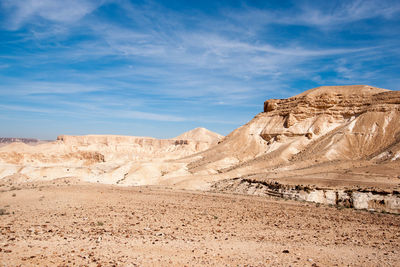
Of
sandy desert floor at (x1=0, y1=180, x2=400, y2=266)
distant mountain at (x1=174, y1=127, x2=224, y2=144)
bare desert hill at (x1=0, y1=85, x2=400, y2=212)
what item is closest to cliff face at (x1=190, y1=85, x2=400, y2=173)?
bare desert hill at (x1=0, y1=85, x2=400, y2=212)

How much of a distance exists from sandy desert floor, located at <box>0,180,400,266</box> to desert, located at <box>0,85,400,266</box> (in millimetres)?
39

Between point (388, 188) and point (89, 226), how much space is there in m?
18.8

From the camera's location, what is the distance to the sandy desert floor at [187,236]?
7715 mm

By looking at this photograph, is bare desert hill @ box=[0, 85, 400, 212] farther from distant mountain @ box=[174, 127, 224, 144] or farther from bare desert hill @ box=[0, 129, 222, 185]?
distant mountain @ box=[174, 127, 224, 144]

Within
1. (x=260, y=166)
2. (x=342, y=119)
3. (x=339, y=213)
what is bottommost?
(x=339, y=213)

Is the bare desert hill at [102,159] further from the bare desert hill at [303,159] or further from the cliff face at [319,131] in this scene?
the cliff face at [319,131]

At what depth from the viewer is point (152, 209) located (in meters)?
16.2

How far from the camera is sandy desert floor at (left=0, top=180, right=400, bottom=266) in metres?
7.71

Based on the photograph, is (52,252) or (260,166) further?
(260,166)

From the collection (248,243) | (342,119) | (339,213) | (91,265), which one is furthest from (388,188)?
(342,119)

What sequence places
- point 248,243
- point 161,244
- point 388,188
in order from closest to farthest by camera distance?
point 161,244 < point 248,243 < point 388,188

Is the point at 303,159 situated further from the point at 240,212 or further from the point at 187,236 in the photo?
the point at 187,236

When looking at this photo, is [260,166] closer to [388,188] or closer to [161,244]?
[388,188]

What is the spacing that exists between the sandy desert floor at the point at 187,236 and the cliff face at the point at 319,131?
24.9m
